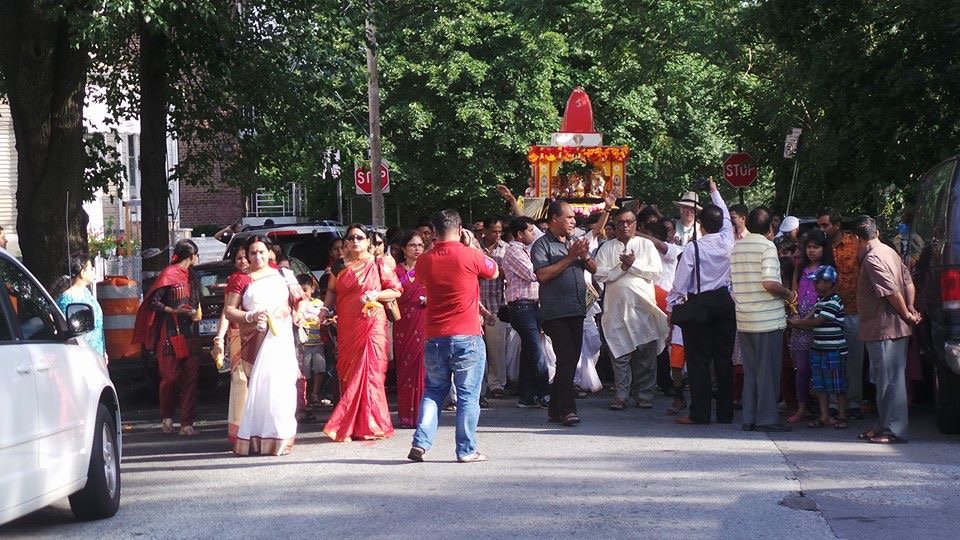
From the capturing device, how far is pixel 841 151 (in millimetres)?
19203

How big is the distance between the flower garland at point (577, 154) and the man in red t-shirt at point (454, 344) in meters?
15.4

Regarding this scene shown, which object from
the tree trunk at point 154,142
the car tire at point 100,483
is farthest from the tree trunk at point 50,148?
the car tire at point 100,483

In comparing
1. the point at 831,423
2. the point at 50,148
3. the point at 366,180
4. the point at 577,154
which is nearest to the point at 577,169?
the point at 577,154

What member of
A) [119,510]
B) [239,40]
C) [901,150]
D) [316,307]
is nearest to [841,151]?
[901,150]

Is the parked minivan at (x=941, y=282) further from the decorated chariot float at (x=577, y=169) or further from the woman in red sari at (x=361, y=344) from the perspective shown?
the decorated chariot float at (x=577, y=169)

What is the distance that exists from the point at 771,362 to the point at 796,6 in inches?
338

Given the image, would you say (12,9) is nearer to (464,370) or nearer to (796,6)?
(464,370)

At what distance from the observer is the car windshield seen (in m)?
15.6

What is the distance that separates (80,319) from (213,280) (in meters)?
7.61

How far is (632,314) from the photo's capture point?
13.7m

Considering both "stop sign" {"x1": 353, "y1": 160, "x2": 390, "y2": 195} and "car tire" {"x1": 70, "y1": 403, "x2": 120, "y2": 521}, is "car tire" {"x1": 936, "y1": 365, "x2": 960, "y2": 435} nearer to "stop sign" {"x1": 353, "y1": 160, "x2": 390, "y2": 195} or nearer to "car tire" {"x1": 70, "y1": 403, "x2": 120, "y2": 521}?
"car tire" {"x1": 70, "y1": 403, "x2": 120, "y2": 521}

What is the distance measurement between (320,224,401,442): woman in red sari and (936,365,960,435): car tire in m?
4.30

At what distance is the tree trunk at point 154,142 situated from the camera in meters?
17.9

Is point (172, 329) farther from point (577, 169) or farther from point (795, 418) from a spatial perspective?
point (577, 169)
